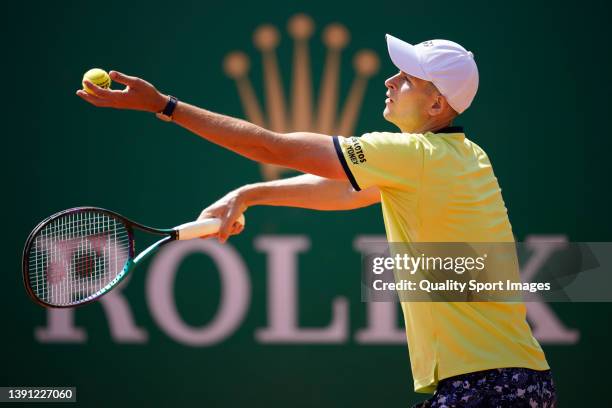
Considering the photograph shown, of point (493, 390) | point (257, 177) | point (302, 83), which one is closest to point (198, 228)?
point (493, 390)

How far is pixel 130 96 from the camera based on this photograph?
9.39 feet

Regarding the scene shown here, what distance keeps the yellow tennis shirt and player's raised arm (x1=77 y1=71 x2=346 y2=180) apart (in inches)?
2.3

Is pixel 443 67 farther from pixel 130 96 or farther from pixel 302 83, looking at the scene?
pixel 302 83

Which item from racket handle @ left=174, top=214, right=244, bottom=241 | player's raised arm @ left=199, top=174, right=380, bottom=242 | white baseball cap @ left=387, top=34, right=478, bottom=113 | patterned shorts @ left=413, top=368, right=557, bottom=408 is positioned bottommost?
patterned shorts @ left=413, top=368, right=557, bottom=408

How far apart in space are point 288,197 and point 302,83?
7.22 feet

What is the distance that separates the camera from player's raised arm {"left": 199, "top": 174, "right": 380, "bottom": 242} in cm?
344

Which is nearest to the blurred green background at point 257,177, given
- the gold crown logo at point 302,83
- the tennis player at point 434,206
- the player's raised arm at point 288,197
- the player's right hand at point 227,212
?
the gold crown logo at point 302,83

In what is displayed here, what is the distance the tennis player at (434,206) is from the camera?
286cm

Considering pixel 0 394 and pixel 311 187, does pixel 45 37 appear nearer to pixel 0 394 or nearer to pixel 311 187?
pixel 0 394

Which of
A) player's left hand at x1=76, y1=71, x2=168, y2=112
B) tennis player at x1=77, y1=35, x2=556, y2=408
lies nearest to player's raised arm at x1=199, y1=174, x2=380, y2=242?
tennis player at x1=77, y1=35, x2=556, y2=408

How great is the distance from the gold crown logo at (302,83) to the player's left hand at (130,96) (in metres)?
2.71

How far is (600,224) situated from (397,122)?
9.40 ft

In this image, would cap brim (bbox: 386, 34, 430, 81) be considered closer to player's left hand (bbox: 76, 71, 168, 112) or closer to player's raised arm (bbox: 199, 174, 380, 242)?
player's raised arm (bbox: 199, 174, 380, 242)

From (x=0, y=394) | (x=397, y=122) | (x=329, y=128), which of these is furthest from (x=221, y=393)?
(x=397, y=122)
